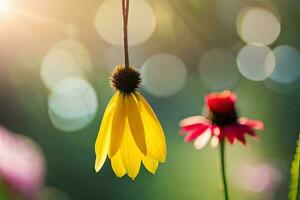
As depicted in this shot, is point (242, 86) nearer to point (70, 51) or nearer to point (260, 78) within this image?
point (260, 78)

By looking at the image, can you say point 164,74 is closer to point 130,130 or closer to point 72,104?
point 72,104

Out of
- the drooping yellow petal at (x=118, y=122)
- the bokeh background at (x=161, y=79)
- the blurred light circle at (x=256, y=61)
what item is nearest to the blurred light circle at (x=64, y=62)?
the bokeh background at (x=161, y=79)

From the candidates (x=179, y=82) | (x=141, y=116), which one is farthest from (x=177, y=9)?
(x=141, y=116)

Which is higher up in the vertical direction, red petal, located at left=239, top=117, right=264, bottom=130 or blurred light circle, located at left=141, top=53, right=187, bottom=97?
blurred light circle, located at left=141, top=53, right=187, bottom=97

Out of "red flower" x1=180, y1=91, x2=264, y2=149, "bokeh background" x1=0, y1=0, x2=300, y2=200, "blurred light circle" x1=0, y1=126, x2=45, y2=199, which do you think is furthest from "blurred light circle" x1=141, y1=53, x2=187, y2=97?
"blurred light circle" x1=0, y1=126, x2=45, y2=199

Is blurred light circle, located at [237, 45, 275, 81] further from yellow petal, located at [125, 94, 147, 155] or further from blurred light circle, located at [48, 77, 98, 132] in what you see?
yellow petal, located at [125, 94, 147, 155]

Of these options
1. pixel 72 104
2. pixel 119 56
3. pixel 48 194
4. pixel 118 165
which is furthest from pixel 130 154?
pixel 72 104
